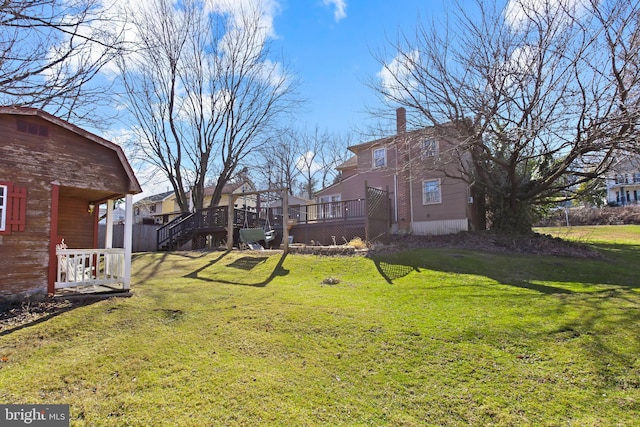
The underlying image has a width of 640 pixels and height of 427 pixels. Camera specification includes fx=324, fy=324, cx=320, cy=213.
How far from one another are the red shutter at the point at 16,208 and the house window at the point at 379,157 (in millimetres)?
14561

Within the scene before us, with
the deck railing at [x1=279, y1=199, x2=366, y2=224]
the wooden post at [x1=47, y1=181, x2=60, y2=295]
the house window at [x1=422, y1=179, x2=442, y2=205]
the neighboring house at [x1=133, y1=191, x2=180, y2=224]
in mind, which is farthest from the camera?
the neighboring house at [x1=133, y1=191, x2=180, y2=224]

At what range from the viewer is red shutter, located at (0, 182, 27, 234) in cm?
605

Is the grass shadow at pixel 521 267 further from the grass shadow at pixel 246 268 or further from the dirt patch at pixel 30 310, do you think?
the dirt patch at pixel 30 310

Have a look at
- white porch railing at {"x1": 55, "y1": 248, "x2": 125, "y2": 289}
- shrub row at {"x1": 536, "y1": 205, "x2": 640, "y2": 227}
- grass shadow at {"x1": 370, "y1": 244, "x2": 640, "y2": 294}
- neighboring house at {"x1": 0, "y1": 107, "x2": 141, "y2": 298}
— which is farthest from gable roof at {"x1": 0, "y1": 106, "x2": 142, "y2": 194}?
shrub row at {"x1": 536, "y1": 205, "x2": 640, "y2": 227}

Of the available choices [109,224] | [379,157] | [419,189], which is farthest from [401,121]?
[109,224]

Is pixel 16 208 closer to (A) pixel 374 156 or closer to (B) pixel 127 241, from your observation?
(B) pixel 127 241

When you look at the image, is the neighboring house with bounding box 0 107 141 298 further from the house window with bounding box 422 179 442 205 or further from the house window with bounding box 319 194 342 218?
the house window with bounding box 422 179 442 205

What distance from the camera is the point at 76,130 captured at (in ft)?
22.5

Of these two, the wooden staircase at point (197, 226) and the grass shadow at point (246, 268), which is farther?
the wooden staircase at point (197, 226)

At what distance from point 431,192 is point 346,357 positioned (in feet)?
43.6

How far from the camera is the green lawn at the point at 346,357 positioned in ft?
9.75

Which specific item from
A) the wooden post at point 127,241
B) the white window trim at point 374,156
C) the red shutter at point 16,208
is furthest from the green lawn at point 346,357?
the white window trim at point 374,156

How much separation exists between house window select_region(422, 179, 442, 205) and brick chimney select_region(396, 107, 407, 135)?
12.5ft

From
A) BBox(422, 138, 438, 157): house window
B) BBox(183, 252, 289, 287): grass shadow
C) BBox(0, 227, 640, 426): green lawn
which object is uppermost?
BBox(422, 138, 438, 157): house window
